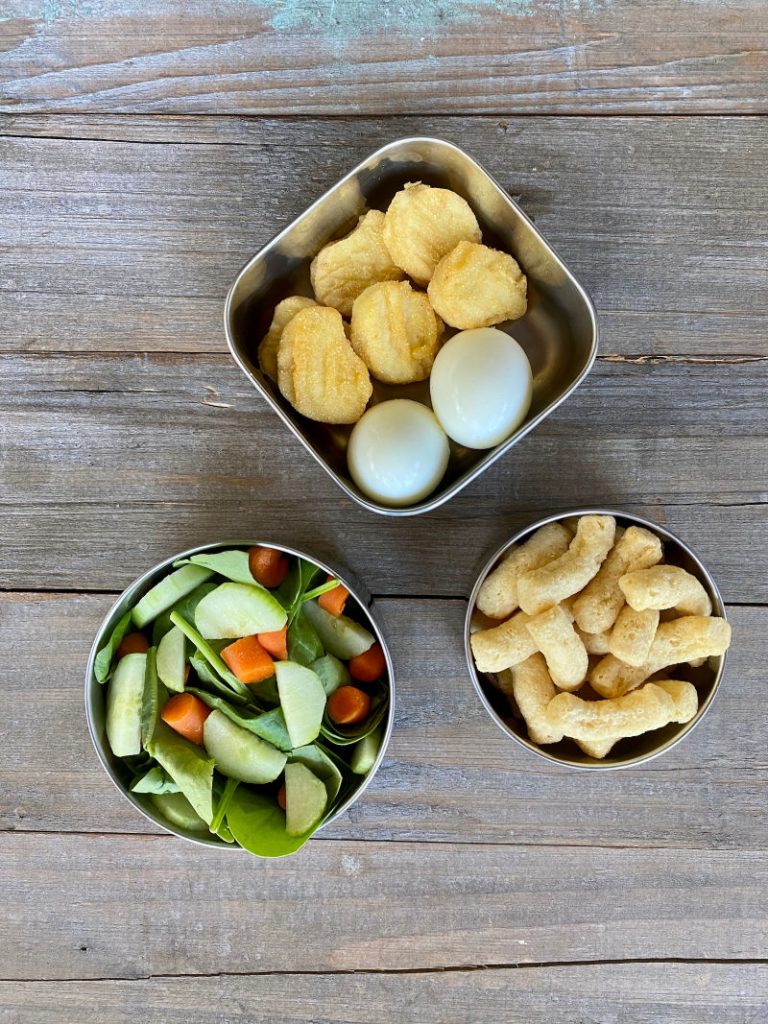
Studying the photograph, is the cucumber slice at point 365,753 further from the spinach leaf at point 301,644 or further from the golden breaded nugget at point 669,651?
the golden breaded nugget at point 669,651

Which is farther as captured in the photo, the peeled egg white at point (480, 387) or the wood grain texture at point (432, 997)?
the wood grain texture at point (432, 997)

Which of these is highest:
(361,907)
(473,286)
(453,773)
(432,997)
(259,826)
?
(473,286)

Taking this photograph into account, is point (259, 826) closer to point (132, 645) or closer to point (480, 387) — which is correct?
point (132, 645)

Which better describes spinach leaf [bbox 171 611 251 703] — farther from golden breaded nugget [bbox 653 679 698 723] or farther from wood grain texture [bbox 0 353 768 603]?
golden breaded nugget [bbox 653 679 698 723]

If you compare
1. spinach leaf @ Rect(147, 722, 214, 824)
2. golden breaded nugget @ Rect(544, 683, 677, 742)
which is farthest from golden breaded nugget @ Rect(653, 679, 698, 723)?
spinach leaf @ Rect(147, 722, 214, 824)

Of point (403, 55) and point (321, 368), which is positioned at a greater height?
point (403, 55)

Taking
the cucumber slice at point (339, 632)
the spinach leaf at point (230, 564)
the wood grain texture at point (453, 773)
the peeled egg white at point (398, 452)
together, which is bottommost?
the wood grain texture at point (453, 773)

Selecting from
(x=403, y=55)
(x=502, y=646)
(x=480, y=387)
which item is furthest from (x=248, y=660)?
(x=403, y=55)

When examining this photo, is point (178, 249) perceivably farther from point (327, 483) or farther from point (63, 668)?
point (63, 668)

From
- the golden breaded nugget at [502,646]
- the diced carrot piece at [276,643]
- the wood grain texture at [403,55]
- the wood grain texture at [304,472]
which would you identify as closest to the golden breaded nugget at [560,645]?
the golden breaded nugget at [502,646]
